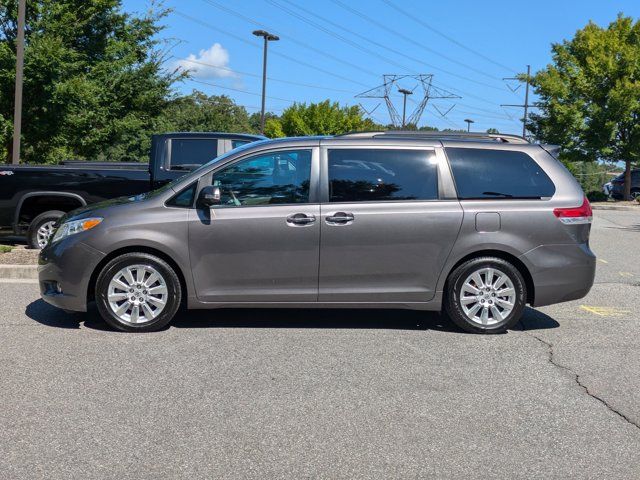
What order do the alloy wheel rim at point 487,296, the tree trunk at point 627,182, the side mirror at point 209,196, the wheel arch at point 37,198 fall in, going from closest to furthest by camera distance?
the side mirror at point 209,196, the alloy wheel rim at point 487,296, the wheel arch at point 37,198, the tree trunk at point 627,182

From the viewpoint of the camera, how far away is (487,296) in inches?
266

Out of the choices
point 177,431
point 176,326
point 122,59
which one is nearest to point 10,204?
point 176,326

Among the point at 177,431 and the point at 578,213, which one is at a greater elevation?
the point at 578,213

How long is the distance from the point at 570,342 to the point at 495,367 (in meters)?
1.24

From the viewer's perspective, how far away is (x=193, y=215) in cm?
655

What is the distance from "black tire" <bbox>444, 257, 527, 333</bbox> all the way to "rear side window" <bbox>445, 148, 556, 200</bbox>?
625 mm

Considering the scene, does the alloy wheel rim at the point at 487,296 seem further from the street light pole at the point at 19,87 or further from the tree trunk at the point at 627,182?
the tree trunk at the point at 627,182

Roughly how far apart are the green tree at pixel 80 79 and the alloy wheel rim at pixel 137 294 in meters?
14.2

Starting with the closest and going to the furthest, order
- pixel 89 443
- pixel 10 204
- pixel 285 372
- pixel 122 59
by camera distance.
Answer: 1. pixel 89 443
2. pixel 285 372
3. pixel 10 204
4. pixel 122 59

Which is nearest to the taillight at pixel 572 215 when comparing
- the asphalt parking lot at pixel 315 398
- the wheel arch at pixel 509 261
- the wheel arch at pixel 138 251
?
the wheel arch at pixel 509 261

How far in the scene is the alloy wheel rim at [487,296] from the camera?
6.73 m

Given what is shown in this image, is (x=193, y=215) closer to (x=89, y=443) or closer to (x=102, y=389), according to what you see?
(x=102, y=389)

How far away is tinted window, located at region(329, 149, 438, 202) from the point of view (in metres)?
6.68

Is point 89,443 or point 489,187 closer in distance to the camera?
point 89,443
